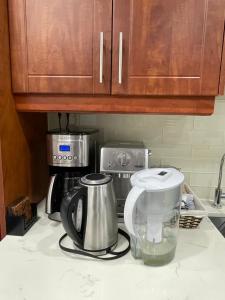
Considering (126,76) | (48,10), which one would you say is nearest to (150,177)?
(126,76)

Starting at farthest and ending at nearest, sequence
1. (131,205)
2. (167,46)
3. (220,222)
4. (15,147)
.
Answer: (220,222) → (15,147) → (167,46) → (131,205)

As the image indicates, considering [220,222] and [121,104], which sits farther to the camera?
[220,222]

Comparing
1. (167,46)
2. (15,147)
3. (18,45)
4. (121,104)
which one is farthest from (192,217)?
(18,45)

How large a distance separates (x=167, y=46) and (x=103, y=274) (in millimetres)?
735

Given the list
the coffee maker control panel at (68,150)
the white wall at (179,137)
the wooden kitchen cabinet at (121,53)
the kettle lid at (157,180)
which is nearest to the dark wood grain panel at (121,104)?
the wooden kitchen cabinet at (121,53)

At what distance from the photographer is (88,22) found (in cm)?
77

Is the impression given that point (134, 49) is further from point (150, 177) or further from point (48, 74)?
point (150, 177)

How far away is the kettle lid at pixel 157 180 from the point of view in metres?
0.67

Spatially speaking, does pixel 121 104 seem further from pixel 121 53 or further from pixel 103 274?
pixel 103 274

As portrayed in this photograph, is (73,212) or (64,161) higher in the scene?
(64,161)

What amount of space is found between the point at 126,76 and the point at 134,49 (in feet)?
0.29

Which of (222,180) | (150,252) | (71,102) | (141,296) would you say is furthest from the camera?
(222,180)

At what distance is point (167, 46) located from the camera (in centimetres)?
76

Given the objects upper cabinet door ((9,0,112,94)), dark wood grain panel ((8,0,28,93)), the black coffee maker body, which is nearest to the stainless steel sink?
the black coffee maker body
